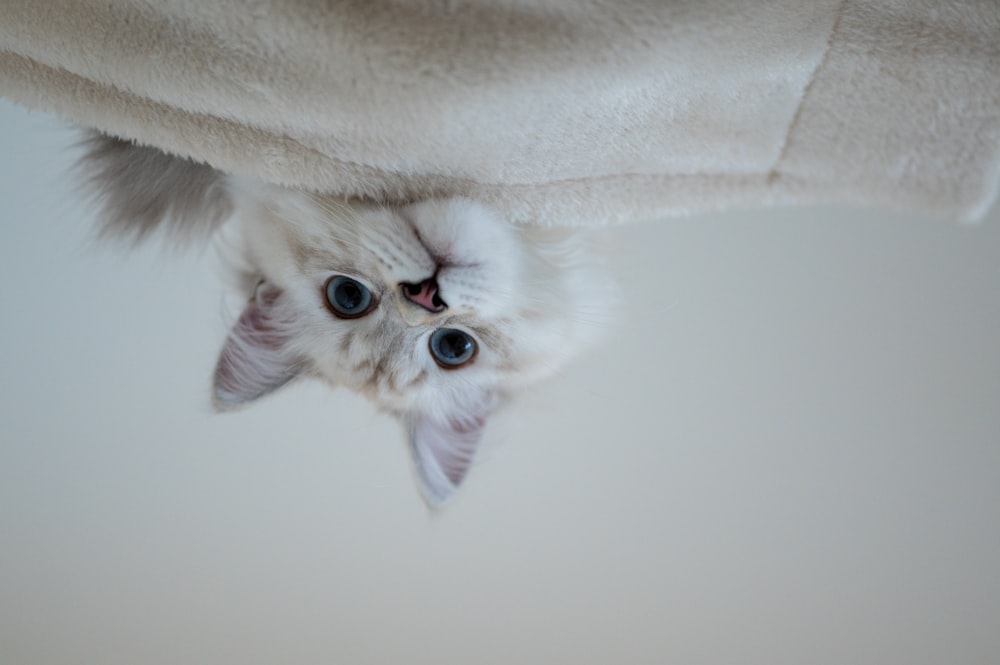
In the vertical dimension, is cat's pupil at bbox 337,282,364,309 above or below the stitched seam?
below

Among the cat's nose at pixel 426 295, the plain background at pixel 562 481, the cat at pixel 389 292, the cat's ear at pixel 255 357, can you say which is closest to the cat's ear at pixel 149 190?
the cat at pixel 389 292

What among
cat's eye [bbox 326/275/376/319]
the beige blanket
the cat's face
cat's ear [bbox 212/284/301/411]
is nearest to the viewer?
the beige blanket

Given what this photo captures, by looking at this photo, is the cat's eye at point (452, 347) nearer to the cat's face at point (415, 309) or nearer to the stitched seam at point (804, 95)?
the cat's face at point (415, 309)

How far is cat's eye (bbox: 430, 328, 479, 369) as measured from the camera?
1.03m

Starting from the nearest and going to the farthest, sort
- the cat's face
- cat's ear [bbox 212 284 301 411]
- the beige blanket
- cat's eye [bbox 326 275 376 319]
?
the beige blanket < the cat's face < cat's eye [bbox 326 275 376 319] < cat's ear [bbox 212 284 301 411]

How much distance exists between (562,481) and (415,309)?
108 cm

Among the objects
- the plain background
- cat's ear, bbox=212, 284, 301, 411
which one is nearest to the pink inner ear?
cat's ear, bbox=212, 284, 301, 411

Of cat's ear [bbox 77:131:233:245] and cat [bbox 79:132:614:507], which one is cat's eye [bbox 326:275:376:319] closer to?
cat [bbox 79:132:614:507]

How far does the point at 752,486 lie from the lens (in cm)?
182

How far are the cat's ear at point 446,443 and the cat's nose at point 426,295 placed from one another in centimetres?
30

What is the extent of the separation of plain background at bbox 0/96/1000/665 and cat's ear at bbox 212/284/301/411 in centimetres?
55

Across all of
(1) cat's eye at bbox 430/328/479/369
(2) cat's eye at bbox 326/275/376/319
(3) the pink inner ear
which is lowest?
(3) the pink inner ear

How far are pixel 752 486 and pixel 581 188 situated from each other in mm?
1226

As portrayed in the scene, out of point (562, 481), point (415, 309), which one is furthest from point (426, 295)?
point (562, 481)
